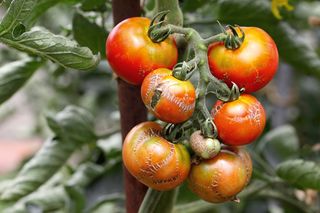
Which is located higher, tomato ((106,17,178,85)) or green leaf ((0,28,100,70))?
green leaf ((0,28,100,70))

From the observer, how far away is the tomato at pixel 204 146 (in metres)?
0.68

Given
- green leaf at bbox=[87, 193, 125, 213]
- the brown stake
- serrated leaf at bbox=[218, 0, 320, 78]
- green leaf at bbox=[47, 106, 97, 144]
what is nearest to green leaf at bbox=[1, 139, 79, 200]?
green leaf at bbox=[47, 106, 97, 144]

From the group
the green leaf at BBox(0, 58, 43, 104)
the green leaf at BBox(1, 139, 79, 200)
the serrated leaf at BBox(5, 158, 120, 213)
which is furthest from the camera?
the serrated leaf at BBox(5, 158, 120, 213)

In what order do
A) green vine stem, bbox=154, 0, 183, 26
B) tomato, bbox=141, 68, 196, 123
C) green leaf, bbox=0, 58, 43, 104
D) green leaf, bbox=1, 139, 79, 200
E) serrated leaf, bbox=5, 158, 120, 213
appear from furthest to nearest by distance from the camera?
serrated leaf, bbox=5, 158, 120, 213 → green leaf, bbox=1, 139, 79, 200 → green leaf, bbox=0, 58, 43, 104 → green vine stem, bbox=154, 0, 183, 26 → tomato, bbox=141, 68, 196, 123

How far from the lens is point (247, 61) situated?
0.70 metres

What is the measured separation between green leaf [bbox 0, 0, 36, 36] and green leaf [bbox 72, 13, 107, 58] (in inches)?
8.3

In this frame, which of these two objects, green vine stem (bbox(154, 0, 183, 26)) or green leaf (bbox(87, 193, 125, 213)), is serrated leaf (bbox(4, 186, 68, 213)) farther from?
green vine stem (bbox(154, 0, 183, 26))

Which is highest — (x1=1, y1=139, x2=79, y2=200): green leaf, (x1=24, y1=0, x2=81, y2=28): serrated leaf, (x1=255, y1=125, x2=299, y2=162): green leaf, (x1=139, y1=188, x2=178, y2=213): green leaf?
(x1=24, y1=0, x2=81, y2=28): serrated leaf

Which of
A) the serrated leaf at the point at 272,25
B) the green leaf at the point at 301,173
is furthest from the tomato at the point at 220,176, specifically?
the serrated leaf at the point at 272,25

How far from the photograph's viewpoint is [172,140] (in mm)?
708

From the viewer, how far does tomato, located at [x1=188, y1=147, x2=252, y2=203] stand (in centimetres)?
70

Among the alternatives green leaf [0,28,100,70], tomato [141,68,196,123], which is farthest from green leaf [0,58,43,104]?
tomato [141,68,196,123]

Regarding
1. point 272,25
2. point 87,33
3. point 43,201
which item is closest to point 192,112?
point 87,33

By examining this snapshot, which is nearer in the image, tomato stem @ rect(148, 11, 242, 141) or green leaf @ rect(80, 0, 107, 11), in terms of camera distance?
tomato stem @ rect(148, 11, 242, 141)
